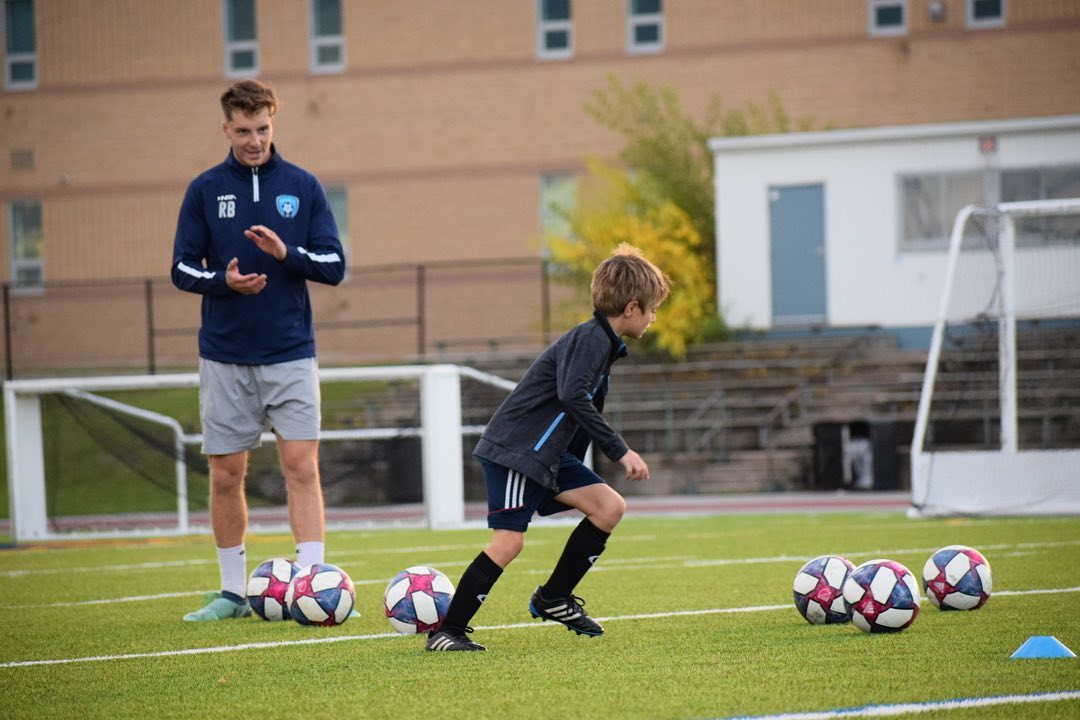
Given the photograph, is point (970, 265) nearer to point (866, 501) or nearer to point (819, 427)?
point (866, 501)

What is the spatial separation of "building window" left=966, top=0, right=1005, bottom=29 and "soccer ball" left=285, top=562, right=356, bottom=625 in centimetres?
2602

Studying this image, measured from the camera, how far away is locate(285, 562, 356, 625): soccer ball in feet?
22.2

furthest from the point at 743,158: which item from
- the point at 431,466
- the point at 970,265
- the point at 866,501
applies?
the point at 431,466

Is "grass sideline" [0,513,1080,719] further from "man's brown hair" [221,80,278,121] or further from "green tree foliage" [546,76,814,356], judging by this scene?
"green tree foliage" [546,76,814,356]

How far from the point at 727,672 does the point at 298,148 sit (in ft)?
95.4

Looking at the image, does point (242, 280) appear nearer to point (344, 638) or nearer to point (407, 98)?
point (344, 638)

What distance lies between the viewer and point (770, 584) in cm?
821

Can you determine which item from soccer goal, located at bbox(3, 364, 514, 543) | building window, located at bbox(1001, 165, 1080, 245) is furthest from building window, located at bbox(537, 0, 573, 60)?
soccer goal, located at bbox(3, 364, 514, 543)

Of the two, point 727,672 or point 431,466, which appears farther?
point 431,466

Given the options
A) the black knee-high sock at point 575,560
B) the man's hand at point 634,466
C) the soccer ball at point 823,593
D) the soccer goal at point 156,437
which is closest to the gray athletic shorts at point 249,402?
the black knee-high sock at point 575,560

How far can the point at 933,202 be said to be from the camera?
2522cm

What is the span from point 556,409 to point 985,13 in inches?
1039

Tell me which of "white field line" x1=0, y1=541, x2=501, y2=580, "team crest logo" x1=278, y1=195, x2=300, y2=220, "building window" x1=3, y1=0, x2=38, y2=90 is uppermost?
"building window" x1=3, y1=0, x2=38, y2=90

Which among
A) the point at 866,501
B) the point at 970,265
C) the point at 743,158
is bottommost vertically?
the point at 866,501
